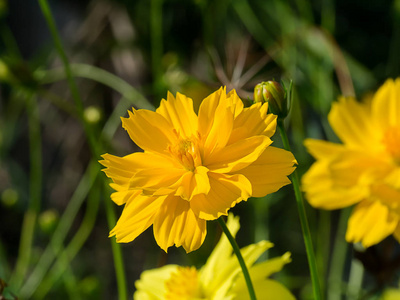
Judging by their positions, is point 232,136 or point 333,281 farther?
point 333,281

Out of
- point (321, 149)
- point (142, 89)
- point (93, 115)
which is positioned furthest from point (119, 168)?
point (142, 89)

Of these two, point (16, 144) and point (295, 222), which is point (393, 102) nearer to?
point (295, 222)

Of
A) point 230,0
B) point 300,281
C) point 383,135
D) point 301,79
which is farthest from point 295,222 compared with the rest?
point 383,135

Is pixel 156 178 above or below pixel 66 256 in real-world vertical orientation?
above

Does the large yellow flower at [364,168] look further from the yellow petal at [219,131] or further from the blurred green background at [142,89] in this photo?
the blurred green background at [142,89]

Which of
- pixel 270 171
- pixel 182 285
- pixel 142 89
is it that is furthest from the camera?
pixel 142 89

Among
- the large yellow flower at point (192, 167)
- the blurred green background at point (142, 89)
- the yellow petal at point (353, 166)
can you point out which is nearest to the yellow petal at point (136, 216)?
the large yellow flower at point (192, 167)

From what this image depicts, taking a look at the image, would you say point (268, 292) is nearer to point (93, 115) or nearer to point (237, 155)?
point (237, 155)
